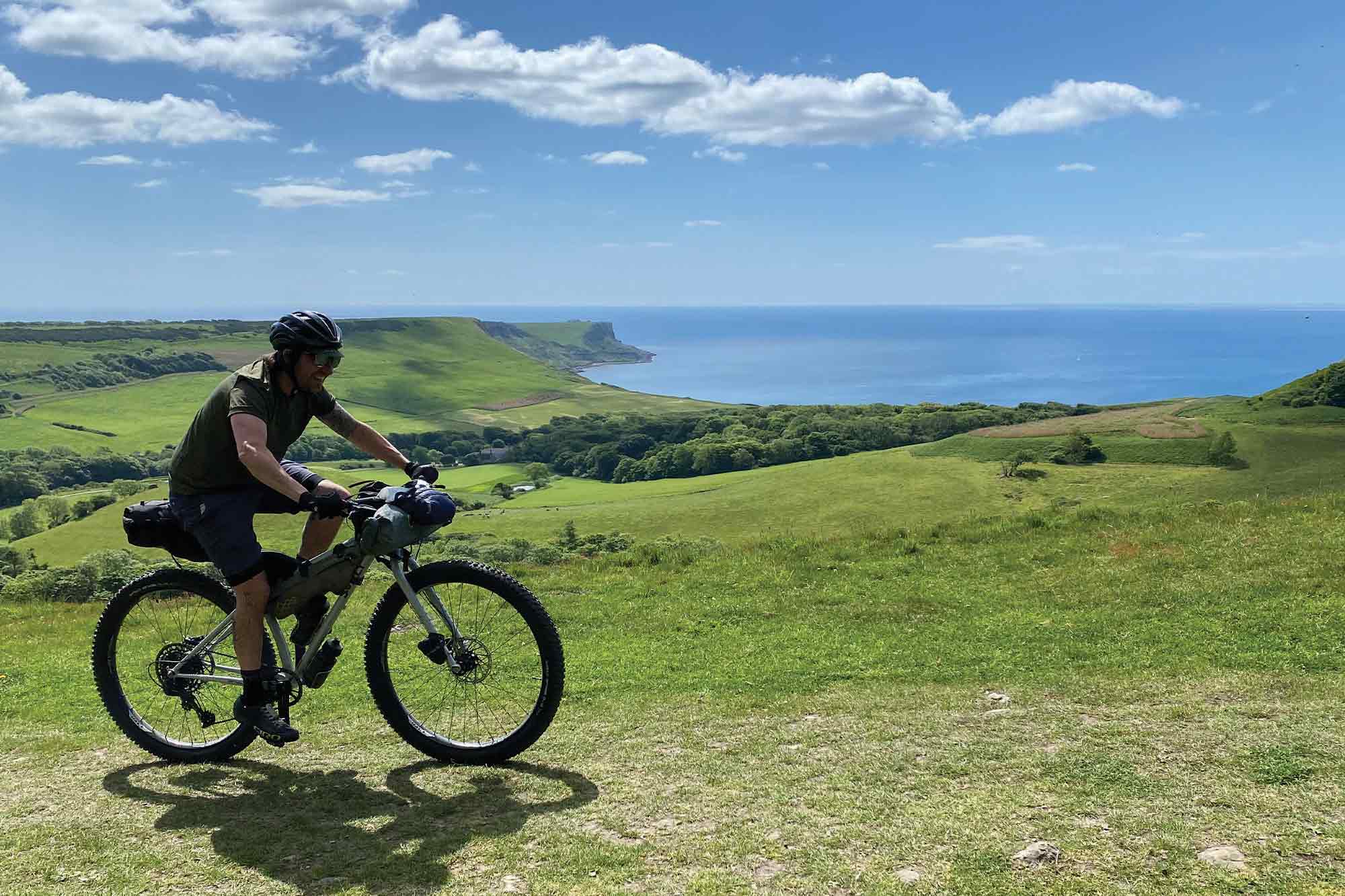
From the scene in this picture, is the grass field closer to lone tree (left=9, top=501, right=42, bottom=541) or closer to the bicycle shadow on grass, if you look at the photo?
the bicycle shadow on grass

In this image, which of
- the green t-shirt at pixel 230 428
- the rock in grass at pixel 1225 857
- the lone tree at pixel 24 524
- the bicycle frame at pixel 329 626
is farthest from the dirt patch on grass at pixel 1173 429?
the lone tree at pixel 24 524

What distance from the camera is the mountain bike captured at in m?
5.80

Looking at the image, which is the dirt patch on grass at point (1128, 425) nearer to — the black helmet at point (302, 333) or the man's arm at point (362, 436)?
the man's arm at point (362, 436)

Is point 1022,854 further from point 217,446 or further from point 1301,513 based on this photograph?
point 1301,513

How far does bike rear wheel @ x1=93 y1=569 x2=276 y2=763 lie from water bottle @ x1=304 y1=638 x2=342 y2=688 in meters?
0.30

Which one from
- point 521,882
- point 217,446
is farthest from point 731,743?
point 217,446

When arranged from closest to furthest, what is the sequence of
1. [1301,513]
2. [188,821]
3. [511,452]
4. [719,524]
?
[188,821] < [1301,513] < [719,524] < [511,452]

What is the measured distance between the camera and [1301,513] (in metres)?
13.6

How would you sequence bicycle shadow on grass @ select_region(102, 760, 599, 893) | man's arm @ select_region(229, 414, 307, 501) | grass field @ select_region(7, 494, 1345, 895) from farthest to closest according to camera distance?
1. man's arm @ select_region(229, 414, 307, 501)
2. bicycle shadow on grass @ select_region(102, 760, 599, 893)
3. grass field @ select_region(7, 494, 1345, 895)

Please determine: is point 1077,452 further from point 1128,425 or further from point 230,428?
point 230,428

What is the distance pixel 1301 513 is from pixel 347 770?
46.2ft

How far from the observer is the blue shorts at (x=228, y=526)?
5.96 m

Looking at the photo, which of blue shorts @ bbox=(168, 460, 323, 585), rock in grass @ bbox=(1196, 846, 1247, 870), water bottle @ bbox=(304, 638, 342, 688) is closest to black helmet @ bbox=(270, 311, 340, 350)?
blue shorts @ bbox=(168, 460, 323, 585)

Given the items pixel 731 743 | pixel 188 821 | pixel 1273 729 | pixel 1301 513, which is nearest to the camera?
pixel 188 821
